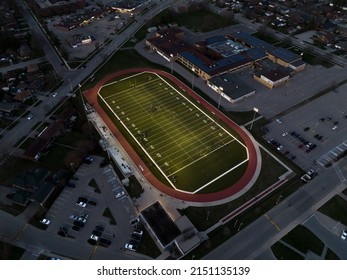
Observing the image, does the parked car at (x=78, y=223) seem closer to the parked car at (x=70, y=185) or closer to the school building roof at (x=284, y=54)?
the parked car at (x=70, y=185)

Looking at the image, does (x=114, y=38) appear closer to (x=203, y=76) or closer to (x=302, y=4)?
(x=203, y=76)

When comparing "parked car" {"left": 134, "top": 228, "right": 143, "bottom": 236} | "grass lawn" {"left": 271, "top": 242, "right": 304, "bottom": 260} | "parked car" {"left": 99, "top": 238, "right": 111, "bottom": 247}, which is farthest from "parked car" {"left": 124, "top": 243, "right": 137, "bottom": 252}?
"grass lawn" {"left": 271, "top": 242, "right": 304, "bottom": 260}

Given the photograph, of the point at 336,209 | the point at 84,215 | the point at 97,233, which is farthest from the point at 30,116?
the point at 336,209

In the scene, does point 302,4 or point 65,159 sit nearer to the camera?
point 65,159

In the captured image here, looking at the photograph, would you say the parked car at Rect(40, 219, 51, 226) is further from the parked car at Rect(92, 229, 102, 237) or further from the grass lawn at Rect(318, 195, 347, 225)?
the grass lawn at Rect(318, 195, 347, 225)

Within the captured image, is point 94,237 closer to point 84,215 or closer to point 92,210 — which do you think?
point 84,215

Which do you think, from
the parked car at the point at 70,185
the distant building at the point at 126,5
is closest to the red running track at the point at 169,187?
the parked car at the point at 70,185
